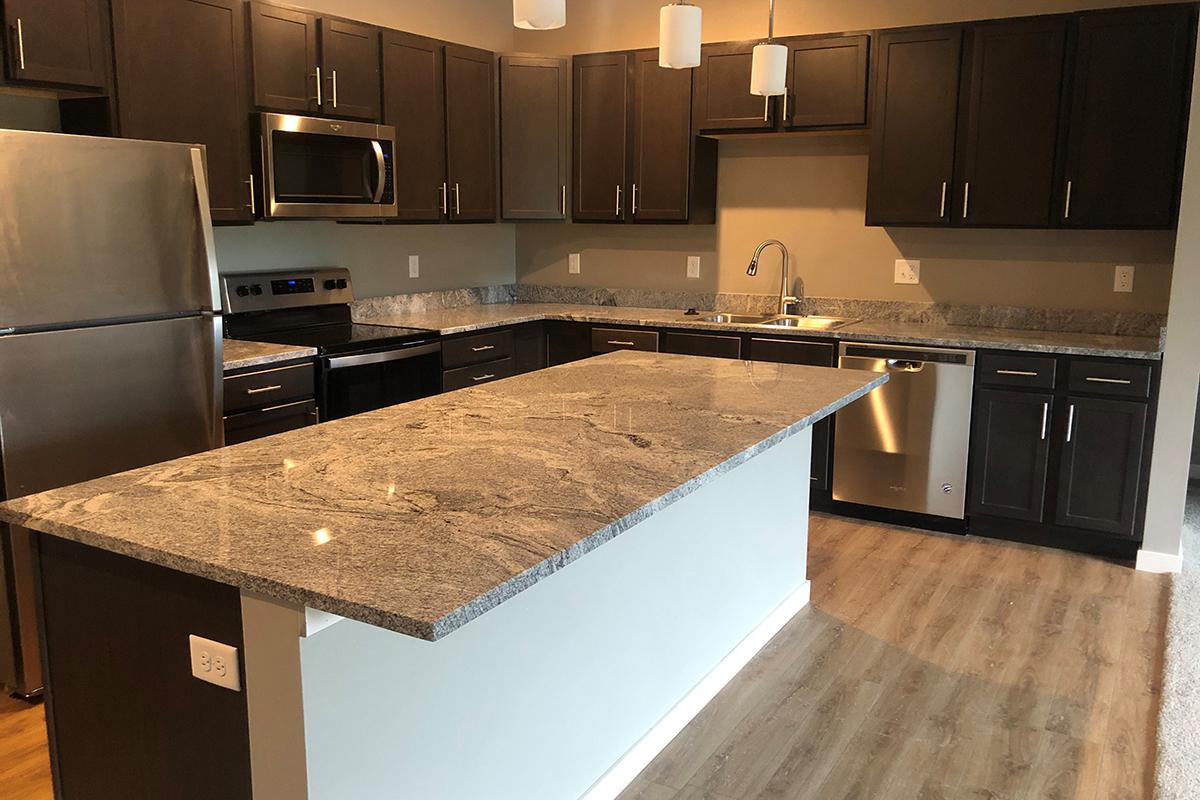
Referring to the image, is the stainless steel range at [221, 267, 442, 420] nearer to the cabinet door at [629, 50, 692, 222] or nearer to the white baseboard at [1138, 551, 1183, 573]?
the cabinet door at [629, 50, 692, 222]

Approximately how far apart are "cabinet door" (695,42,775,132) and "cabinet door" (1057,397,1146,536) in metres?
1.93

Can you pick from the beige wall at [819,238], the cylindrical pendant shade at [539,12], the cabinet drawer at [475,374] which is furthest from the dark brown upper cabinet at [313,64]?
the cylindrical pendant shade at [539,12]

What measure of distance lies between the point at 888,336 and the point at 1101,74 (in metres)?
1.34

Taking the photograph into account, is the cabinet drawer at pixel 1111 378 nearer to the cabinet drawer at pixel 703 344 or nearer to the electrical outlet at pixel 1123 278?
the electrical outlet at pixel 1123 278

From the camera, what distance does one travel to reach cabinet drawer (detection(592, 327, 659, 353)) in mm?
4832

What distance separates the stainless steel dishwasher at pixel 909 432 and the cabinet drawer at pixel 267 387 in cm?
234

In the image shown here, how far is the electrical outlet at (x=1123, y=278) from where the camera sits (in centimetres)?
429

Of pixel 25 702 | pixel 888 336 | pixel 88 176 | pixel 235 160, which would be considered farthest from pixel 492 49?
pixel 25 702

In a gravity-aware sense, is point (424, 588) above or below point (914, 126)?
below

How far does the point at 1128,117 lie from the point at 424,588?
378 centimetres

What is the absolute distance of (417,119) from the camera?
4.48 meters

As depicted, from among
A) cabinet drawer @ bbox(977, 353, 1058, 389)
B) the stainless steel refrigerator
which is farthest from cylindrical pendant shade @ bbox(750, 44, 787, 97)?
the stainless steel refrigerator

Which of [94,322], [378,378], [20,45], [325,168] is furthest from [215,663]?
[325,168]

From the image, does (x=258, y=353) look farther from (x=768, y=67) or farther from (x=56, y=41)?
(x=768, y=67)
